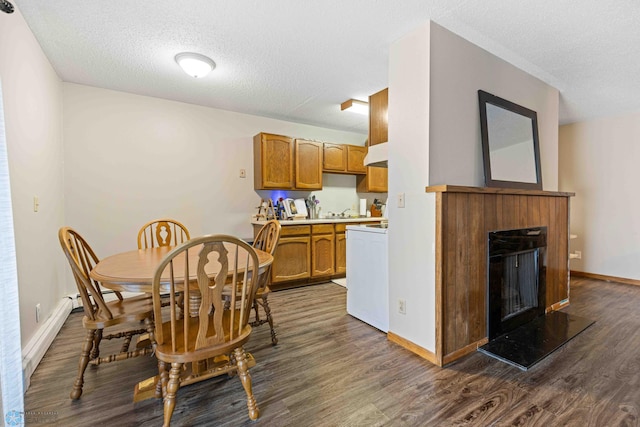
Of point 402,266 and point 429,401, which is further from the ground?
point 402,266

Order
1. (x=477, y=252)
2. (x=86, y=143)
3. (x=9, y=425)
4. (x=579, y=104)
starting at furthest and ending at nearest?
(x=579, y=104), (x=86, y=143), (x=477, y=252), (x=9, y=425)

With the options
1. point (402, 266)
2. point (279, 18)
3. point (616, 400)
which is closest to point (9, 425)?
point (402, 266)

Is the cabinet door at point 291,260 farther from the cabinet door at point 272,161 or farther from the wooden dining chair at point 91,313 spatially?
the wooden dining chair at point 91,313

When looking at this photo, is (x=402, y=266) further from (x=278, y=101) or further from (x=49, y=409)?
(x=278, y=101)

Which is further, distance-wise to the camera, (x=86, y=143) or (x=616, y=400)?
(x=86, y=143)

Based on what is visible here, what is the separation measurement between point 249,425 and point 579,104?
492 cm

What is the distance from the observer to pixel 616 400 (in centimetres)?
166

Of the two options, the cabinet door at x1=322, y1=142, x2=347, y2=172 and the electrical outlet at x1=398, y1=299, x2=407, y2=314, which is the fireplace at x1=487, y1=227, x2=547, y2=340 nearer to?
the electrical outlet at x1=398, y1=299, x2=407, y2=314

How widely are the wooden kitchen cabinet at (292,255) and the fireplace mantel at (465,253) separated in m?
2.18

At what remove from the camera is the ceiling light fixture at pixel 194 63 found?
8.27ft

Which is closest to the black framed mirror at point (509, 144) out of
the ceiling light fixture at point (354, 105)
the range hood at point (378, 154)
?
the range hood at point (378, 154)

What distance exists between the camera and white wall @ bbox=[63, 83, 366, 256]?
3207mm

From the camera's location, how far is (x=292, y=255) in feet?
12.7

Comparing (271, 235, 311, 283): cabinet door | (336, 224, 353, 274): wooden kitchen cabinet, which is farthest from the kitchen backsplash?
(271, 235, 311, 283): cabinet door
